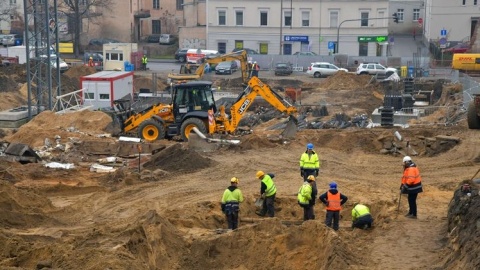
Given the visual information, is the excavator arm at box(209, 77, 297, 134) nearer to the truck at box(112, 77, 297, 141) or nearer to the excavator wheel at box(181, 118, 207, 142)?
the truck at box(112, 77, 297, 141)

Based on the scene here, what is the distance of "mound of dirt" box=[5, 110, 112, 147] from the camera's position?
30000 mm

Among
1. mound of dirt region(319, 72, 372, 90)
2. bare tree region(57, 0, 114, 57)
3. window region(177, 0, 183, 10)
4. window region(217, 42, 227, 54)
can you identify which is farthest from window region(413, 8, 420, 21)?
mound of dirt region(319, 72, 372, 90)

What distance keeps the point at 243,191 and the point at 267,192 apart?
2947mm

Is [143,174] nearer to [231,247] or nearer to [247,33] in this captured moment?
[231,247]

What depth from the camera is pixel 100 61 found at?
60.5 meters

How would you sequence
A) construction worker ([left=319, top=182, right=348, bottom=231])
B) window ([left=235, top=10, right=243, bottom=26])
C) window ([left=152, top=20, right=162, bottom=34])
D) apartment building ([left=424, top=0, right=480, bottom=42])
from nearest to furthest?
construction worker ([left=319, top=182, right=348, bottom=231]) → window ([left=235, top=10, right=243, bottom=26]) → apartment building ([left=424, top=0, right=480, bottom=42]) → window ([left=152, top=20, right=162, bottom=34])

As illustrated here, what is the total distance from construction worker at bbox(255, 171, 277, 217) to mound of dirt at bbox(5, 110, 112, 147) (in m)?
12.2

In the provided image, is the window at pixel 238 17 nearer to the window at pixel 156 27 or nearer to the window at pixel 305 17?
the window at pixel 305 17

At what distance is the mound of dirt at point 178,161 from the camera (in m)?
25.3

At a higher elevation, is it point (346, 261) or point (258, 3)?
point (258, 3)

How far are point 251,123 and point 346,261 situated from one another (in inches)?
853

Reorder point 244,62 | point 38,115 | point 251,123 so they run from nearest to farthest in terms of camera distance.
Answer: point 38,115
point 251,123
point 244,62

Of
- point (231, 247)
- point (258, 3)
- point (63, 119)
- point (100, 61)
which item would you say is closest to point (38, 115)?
point (63, 119)

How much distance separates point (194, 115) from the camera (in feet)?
96.8
